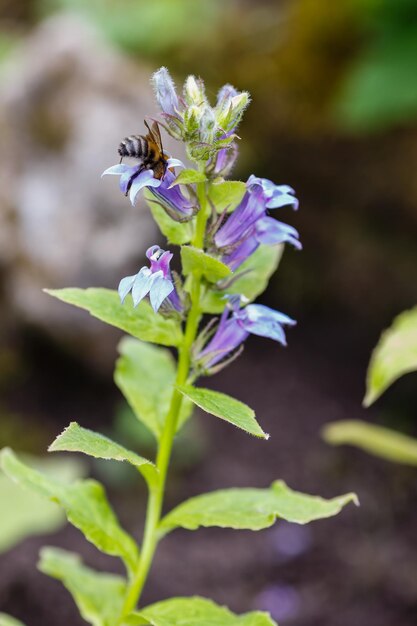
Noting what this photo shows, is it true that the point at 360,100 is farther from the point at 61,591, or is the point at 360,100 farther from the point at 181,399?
the point at 181,399

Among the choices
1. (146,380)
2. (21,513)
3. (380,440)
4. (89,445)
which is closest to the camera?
(89,445)

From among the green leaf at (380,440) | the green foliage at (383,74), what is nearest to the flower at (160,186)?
the green leaf at (380,440)

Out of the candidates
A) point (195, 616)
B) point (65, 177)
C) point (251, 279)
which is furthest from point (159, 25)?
point (195, 616)

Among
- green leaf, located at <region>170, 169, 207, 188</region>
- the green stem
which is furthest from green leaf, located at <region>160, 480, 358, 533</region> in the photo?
green leaf, located at <region>170, 169, 207, 188</region>

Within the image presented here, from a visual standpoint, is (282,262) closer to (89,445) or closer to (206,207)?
(206,207)

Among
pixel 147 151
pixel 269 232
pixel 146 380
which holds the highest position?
pixel 147 151

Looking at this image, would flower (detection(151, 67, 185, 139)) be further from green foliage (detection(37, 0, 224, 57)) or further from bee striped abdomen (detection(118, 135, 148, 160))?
green foliage (detection(37, 0, 224, 57))
